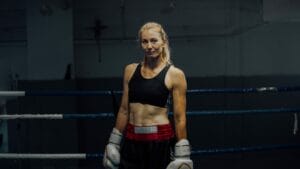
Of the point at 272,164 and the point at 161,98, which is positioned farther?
the point at 272,164

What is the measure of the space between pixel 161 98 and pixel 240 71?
2.99m

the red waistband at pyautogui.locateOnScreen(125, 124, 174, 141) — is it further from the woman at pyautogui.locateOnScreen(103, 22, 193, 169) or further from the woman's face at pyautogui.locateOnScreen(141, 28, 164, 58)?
the woman's face at pyautogui.locateOnScreen(141, 28, 164, 58)

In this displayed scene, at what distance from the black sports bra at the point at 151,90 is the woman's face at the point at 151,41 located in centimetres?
15

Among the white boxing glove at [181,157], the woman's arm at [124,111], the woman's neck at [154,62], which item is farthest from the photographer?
the woman's arm at [124,111]

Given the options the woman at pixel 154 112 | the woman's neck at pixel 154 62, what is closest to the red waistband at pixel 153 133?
the woman at pixel 154 112

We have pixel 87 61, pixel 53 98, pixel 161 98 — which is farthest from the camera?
pixel 87 61

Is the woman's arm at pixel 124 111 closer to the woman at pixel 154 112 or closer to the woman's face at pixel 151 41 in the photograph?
the woman at pixel 154 112

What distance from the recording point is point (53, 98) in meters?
5.06

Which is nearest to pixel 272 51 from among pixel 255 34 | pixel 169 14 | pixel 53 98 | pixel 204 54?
pixel 255 34

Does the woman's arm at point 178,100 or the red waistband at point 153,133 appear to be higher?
the woman's arm at point 178,100

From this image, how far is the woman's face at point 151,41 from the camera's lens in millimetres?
2750

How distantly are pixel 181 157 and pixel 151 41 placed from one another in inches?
31.8

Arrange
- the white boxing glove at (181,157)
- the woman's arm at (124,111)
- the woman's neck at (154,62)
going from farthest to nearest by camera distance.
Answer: the woman's arm at (124,111) < the woman's neck at (154,62) < the white boxing glove at (181,157)

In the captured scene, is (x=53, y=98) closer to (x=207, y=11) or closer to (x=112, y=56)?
(x=112, y=56)
